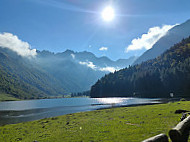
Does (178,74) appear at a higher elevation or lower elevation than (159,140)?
higher

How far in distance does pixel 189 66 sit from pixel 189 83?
2733cm

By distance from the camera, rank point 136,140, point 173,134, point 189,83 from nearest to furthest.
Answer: point 173,134, point 136,140, point 189,83

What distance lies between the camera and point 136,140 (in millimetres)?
20078

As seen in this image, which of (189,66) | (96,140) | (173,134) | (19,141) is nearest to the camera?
(173,134)

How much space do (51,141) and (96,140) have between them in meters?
7.94

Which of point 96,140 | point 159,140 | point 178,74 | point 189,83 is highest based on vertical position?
point 178,74

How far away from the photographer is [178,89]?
628 feet

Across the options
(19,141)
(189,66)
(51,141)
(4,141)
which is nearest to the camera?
(51,141)

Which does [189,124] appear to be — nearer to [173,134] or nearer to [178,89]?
[173,134]

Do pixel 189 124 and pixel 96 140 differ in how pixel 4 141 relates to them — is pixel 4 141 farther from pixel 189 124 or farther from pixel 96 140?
pixel 189 124

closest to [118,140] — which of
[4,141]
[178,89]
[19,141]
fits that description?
[19,141]

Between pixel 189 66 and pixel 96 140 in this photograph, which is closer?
pixel 96 140

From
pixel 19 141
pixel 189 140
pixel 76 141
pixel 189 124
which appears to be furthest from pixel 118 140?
pixel 19 141

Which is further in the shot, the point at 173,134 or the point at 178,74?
the point at 178,74
